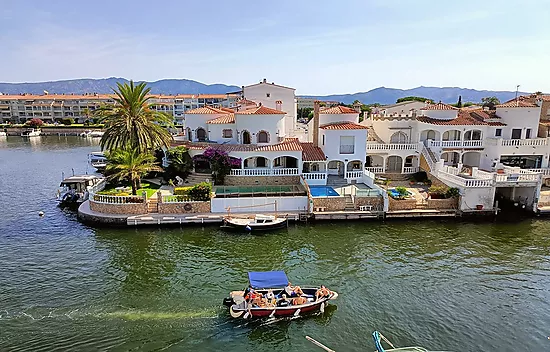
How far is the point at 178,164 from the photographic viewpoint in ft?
122

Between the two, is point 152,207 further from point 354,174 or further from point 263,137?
point 354,174

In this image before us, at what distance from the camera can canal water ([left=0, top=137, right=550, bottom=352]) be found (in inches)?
628

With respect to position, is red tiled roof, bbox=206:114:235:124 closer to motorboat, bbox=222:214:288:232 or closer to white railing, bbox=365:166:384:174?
motorboat, bbox=222:214:288:232

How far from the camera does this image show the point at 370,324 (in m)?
16.8

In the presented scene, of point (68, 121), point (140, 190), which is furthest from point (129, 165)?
point (68, 121)

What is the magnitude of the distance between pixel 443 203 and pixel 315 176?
11891 mm

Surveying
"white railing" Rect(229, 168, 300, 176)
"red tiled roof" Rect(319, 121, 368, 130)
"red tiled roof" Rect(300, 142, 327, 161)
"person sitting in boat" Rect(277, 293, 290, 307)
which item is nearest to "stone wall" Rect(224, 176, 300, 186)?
"white railing" Rect(229, 168, 300, 176)

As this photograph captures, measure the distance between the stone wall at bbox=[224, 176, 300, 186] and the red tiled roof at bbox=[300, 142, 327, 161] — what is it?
7.83 feet

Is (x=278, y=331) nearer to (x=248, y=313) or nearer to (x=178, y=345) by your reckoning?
(x=248, y=313)

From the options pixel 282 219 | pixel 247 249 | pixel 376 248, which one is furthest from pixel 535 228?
pixel 247 249

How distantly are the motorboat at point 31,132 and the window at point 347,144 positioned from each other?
104292 mm

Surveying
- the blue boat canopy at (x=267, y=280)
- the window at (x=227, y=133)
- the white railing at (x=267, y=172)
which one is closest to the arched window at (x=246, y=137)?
the window at (x=227, y=133)

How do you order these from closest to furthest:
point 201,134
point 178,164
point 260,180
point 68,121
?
point 260,180, point 178,164, point 201,134, point 68,121

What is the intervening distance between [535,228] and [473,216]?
14.6 feet
